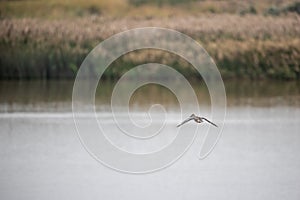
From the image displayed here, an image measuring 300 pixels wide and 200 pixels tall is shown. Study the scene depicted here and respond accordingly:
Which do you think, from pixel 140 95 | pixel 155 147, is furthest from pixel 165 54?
pixel 155 147

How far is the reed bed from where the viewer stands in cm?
2748

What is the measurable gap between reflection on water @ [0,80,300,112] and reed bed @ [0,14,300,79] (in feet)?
1.69

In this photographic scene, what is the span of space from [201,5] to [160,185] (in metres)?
12.7

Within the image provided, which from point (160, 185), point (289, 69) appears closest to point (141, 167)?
point (160, 185)

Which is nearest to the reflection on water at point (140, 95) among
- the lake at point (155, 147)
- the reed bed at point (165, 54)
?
the lake at point (155, 147)

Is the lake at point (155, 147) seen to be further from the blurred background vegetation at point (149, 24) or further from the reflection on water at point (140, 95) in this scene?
the blurred background vegetation at point (149, 24)

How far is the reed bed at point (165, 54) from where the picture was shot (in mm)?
27484

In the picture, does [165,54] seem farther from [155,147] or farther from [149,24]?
[155,147]

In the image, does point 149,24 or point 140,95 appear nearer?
point 140,95

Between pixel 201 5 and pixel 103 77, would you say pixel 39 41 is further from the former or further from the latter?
pixel 201 5

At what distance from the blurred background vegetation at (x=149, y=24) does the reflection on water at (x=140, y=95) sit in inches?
23.0

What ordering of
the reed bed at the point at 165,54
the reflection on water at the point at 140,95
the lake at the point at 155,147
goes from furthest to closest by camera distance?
the reed bed at the point at 165,54 → the reflection on water at the point at 140,95 → the lake at the point at 155,147

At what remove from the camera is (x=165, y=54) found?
27578mm

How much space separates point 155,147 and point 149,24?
29.0 feet
